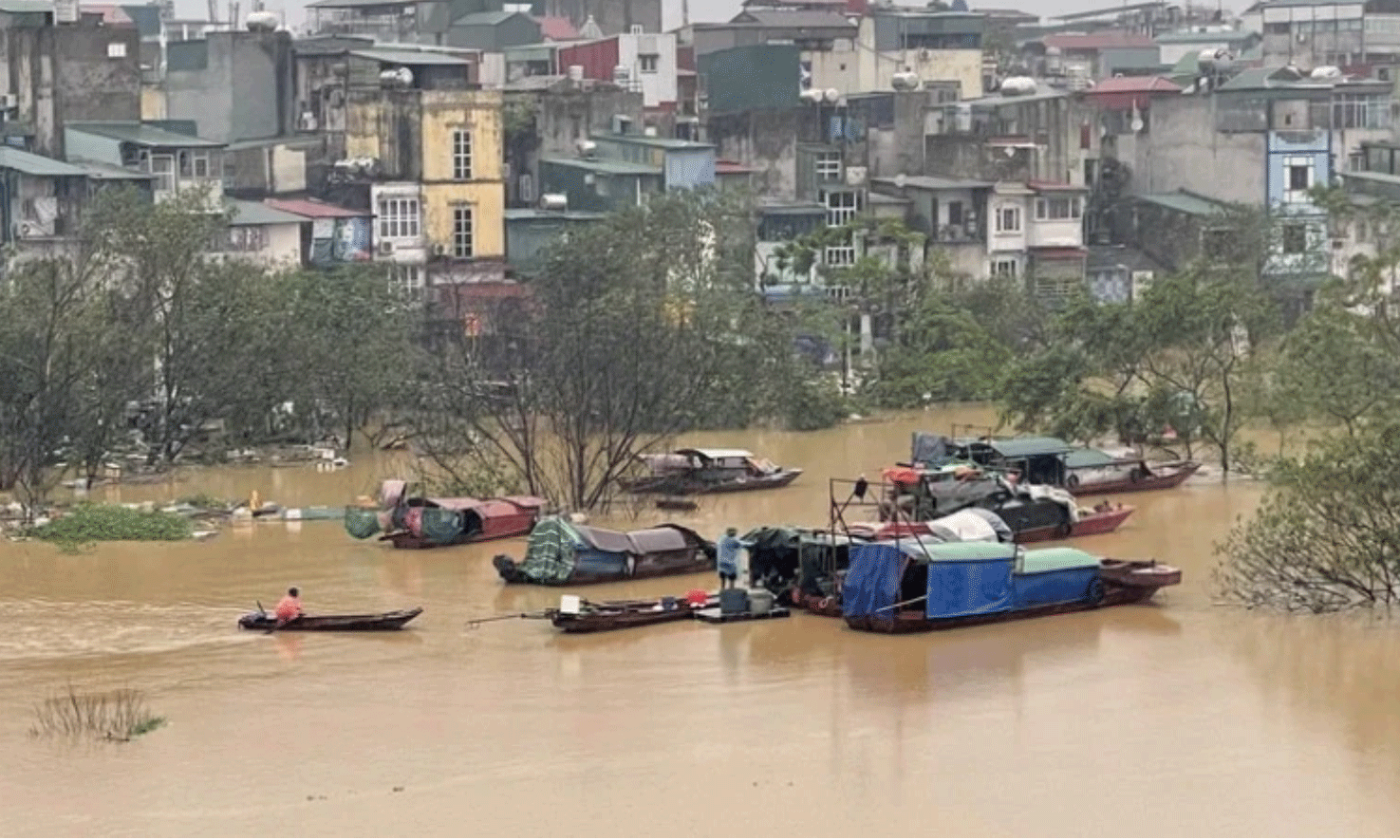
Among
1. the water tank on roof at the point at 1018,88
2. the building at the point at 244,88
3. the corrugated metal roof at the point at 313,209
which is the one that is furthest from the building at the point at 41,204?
the water tank on roof at the point at 1018,88

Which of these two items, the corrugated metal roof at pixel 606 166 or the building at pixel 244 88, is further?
the building at pixel 244 88

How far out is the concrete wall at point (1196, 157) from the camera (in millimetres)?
44781

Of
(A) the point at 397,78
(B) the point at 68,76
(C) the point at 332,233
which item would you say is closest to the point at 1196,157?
(A) the point at 397,78

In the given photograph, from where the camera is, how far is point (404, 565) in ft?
78.8

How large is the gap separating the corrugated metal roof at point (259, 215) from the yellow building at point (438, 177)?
4.73 feet

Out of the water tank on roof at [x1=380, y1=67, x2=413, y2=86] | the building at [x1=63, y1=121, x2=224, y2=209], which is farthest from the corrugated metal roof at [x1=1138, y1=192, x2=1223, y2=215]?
the building at [x1=63, y1=121, x2=224, y2=209]

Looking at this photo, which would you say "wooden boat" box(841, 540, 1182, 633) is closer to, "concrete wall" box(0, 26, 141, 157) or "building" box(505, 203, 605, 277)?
"building" box(505, 203, 605, 277)

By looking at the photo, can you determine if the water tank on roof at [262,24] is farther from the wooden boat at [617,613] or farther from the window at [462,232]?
the wooden boat at [617,613]

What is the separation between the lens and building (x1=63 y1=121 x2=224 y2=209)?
3831 cm

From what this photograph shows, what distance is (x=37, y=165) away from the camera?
Result: 3672 cm

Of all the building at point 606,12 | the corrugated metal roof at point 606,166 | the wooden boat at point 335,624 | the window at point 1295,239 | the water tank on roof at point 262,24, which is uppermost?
the building at point 606,12

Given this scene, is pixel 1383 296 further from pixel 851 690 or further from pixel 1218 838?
pixel 1218 838

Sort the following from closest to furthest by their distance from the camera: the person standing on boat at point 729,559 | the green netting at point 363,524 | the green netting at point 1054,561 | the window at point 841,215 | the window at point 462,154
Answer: the green netting at point 1054,561 < the person standing on boat at point 729,559 < the green netting at point 363,524 < the window at point 462,154 < the window at point 841,215

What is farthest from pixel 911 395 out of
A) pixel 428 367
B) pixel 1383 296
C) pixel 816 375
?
pixel 1383 296
